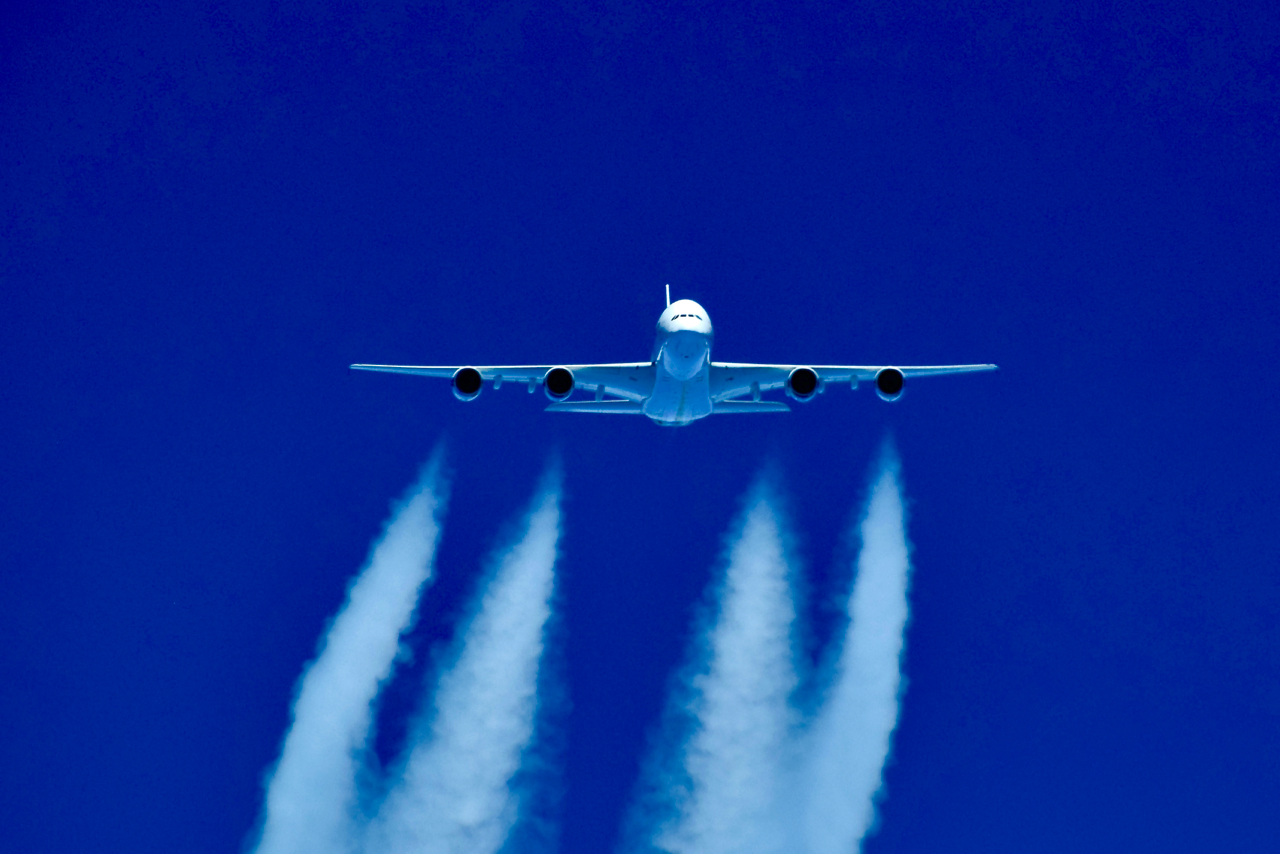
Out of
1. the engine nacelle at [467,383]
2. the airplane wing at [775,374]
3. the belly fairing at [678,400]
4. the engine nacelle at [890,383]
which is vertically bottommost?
the engine nacelle at [467,383]

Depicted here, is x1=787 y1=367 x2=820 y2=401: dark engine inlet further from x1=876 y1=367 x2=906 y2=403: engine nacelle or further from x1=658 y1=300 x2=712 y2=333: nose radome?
x1=658 y1=300 x2=712 y2=333: nose radome

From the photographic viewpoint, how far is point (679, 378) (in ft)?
129

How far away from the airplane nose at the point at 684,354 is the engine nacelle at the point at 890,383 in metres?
5.74

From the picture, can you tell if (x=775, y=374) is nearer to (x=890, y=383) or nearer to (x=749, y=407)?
(x=749, y=407)

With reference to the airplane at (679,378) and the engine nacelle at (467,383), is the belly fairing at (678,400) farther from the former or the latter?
the engine nacelle at (467,383)

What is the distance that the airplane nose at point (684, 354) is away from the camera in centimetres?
3806

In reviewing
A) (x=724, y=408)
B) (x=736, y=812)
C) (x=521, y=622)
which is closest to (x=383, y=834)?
(x=521, y=622)

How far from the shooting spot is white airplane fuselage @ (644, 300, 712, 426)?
3825 centimetres

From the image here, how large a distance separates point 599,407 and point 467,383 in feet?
13.7

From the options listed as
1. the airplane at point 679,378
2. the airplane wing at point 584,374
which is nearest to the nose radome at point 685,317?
the airplane at point 679,378

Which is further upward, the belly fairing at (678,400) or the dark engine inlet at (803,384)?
the dark engine inlet at (803,384)

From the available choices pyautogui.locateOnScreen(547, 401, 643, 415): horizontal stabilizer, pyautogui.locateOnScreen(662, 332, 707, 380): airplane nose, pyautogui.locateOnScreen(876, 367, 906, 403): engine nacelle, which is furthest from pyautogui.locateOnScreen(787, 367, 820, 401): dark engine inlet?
pyautogui.locateOnScreen(547, 401, 643, 415): horizontal stabilizer

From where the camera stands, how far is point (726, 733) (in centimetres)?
4503

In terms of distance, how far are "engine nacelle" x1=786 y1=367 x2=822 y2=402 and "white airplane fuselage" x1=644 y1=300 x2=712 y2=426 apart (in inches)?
106
